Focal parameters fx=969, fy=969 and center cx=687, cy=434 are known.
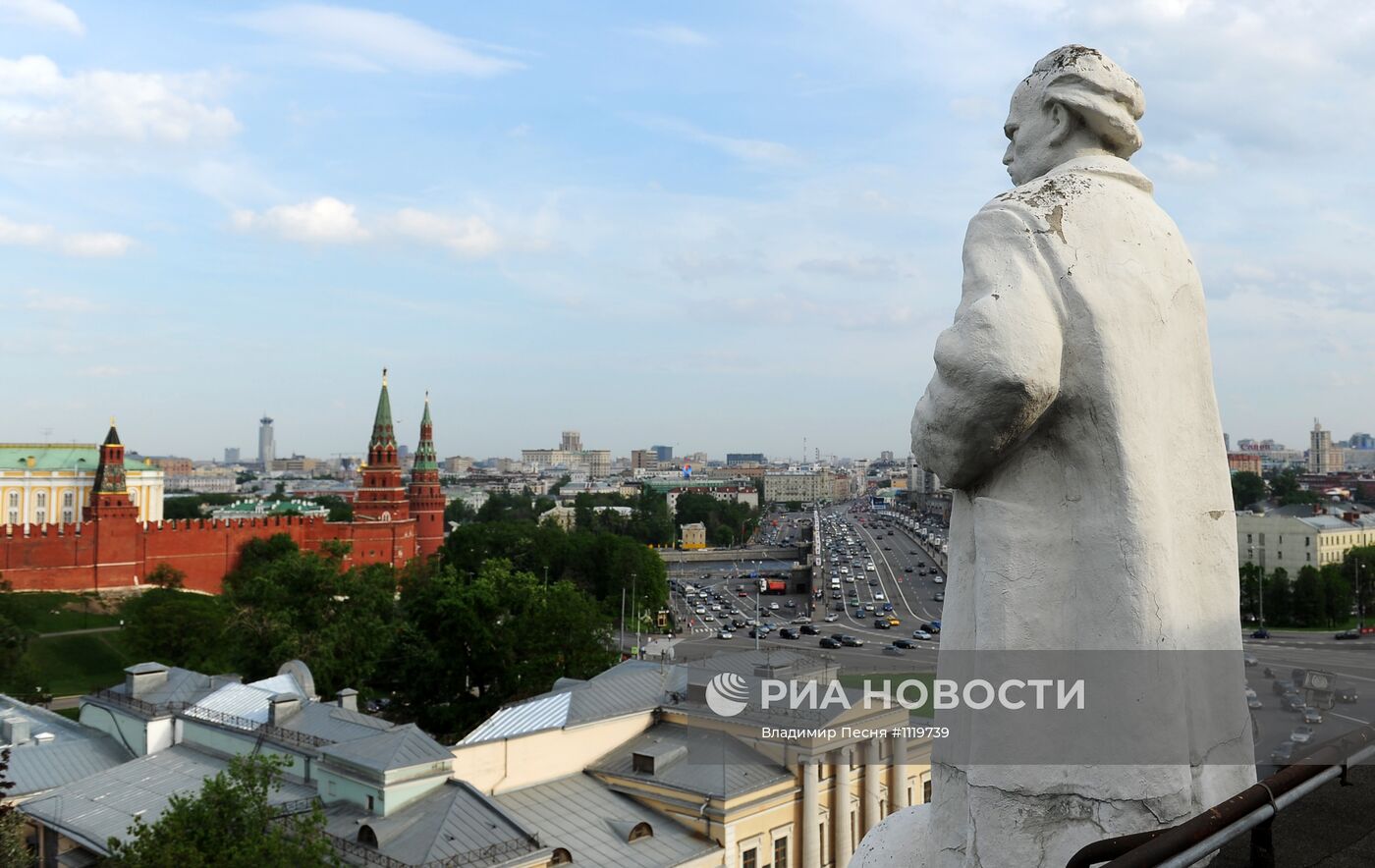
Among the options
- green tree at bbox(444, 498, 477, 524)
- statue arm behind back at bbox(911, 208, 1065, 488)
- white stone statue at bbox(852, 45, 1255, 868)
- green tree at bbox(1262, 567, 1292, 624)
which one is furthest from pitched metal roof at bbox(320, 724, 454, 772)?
green tree at bbox(444, 498, 477, 524)

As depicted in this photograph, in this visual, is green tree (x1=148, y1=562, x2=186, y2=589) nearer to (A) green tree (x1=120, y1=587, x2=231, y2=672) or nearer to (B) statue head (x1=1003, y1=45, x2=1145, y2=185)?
(A) green tree (x1=120, y1=587, x2=231, y2=672)

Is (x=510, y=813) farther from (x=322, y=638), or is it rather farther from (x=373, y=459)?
(x=373, y=459)

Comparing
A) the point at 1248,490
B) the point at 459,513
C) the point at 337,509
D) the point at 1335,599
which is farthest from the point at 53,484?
the point at 1248,490

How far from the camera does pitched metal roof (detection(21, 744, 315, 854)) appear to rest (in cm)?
1917

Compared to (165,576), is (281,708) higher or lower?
higher

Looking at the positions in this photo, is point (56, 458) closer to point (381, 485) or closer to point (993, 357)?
point (381, 485)

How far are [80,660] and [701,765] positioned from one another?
37946mm

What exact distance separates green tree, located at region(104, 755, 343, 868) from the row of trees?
50115 mm

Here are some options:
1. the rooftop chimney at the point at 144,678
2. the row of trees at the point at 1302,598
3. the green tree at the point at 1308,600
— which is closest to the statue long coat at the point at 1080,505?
the rooftop chimney at the point at 144,678

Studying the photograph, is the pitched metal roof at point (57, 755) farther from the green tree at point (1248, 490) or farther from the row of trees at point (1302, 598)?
the green tree at point (1248, 490)

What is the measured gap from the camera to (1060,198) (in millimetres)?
3004

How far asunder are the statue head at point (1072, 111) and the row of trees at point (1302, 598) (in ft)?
183

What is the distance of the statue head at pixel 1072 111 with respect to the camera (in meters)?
3.24

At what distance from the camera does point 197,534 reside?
6231 centimetres
